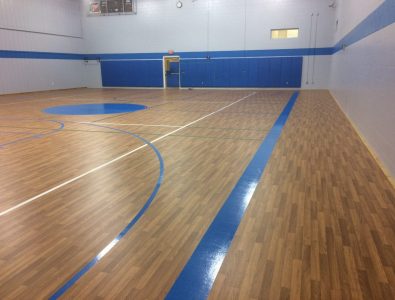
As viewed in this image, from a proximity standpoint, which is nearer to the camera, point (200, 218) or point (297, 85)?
point (200, 218)

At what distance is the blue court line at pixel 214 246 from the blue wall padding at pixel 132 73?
18.7 meters

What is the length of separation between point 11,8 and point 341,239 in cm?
1962

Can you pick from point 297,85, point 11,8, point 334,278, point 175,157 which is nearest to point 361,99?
point 175,157

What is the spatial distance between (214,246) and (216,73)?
1921cm

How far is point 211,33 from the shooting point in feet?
67.8

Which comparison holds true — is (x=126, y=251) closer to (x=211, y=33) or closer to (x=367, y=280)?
(x=367, y=280)

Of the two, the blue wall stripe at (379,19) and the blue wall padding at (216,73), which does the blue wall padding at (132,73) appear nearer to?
the blue wall padding at (216,73)

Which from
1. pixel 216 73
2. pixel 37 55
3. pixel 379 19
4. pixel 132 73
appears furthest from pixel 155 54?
pixel 379 19

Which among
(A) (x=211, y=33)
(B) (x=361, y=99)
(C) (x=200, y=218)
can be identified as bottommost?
(C) (x=200, y=218)

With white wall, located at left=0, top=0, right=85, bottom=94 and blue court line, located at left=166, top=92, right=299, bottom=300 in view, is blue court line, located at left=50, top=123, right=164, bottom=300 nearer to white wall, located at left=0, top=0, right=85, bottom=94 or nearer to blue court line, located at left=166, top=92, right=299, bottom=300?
blue court line, located at left=166, top=92, right=299, bottom=300

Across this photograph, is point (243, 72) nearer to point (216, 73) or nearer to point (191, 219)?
point (216, 73)

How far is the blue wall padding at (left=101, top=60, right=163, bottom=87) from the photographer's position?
73.4 feet

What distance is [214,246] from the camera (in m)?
2.80

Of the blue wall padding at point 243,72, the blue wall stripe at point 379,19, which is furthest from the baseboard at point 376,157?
the blue wall padding at point 243,72
